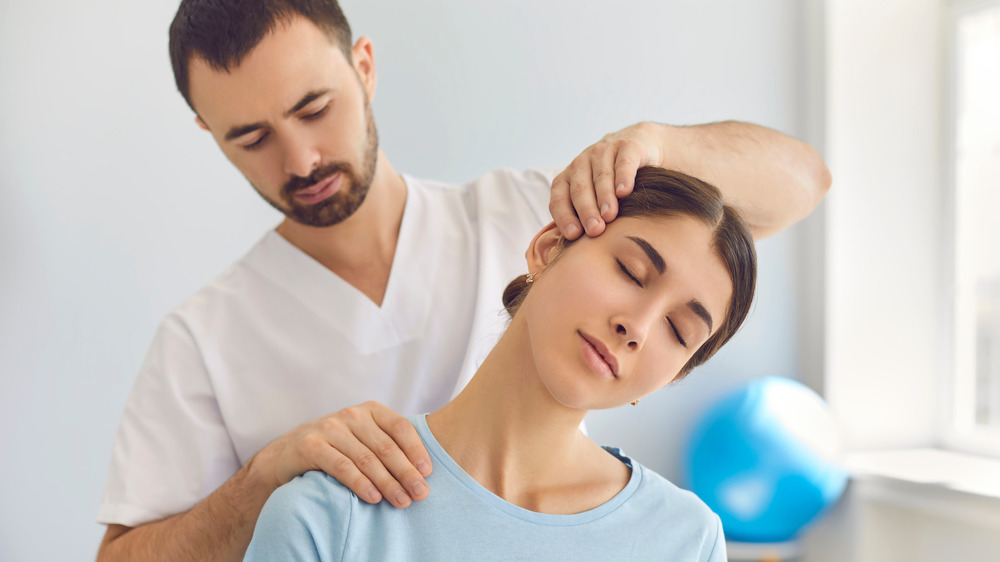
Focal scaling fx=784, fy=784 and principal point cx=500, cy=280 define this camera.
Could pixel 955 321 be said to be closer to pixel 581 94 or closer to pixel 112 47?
pixel 581 94

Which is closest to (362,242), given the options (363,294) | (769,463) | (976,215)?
(363,294)

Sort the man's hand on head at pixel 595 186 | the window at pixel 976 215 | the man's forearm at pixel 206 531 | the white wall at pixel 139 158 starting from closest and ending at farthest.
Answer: the man's hand on head at pixel 595 186 < the man's forearm at pixel 206 531 < the white wall at pixel 139 158 < the window at pixel 976 215

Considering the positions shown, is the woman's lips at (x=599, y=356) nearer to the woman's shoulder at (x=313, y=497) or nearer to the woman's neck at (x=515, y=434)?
the woman's neck at (x=515, y=434)

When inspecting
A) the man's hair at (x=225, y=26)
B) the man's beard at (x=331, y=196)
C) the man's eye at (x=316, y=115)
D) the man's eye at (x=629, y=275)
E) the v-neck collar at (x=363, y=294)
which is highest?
the man's hair at (x=225, y=26)

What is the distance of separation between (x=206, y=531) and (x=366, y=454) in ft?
1.32

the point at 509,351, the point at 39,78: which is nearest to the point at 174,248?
the point at 39,78

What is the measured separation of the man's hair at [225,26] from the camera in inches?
49.3

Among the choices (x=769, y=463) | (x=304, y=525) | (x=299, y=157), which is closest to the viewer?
(x=304, y=525)

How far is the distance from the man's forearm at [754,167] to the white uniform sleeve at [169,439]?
0.88 m

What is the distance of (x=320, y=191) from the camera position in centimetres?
134

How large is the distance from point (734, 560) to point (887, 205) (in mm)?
1345

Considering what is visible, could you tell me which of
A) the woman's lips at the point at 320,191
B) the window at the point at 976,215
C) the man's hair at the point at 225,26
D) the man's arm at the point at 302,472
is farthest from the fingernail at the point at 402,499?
the window at the point at 976,215

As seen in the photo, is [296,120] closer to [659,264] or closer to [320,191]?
[320,191]

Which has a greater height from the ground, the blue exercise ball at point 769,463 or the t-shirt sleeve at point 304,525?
the t-shirt sleeve at point 304,525
